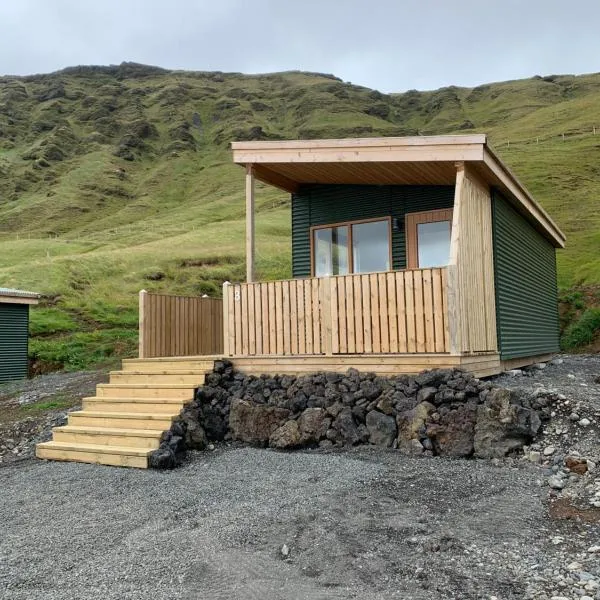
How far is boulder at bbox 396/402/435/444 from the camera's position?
692cm

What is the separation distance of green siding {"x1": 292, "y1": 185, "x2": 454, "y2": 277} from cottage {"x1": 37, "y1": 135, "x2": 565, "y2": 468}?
0.02m

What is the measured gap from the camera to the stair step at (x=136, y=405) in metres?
7.95

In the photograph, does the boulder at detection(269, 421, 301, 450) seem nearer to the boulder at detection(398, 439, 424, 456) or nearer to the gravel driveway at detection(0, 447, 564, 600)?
the gravel driveway at detection(0, 447, 564, 600)

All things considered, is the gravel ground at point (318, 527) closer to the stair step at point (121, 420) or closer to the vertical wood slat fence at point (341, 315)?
the stair step at point (121, 420)

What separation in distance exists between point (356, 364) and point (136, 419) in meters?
3.13

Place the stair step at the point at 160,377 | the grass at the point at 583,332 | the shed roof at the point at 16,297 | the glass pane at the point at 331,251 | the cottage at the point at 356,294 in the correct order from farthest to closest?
the grass at the point at 583,332 < the shed roof at the point at 16,297 < the glass pane at the point at 331,251 < the stair step at the point at 160,377 < the cottage at the point at 356,294

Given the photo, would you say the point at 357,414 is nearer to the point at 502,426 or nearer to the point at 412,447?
the point at 412,447

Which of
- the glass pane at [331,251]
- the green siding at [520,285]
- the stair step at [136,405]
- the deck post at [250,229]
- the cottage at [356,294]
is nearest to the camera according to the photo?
the cottage at [356,294]

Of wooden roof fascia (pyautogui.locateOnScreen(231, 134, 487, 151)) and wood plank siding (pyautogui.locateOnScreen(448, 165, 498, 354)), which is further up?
wooden roof fascia (pyautogui.locateOnScreen(231, 134, 487, 151))

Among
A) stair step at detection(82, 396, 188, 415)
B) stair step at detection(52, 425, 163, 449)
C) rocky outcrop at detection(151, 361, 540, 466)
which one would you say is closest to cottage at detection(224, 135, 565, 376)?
rocky outcrop at detection(151, 361, 540, 466)

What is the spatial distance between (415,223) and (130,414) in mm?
6187

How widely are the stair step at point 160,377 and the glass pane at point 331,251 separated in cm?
399

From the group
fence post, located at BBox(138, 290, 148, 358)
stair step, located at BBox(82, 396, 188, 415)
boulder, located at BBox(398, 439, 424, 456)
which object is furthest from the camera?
fence post, located at BBox(138, 290, 148, 358)

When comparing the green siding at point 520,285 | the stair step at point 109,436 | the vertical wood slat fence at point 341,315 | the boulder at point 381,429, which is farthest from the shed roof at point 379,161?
the stair step at point 109,436
